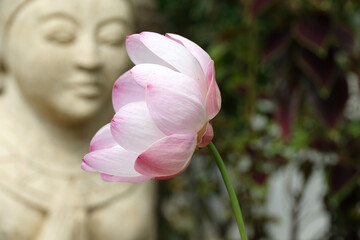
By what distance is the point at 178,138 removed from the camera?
388mm

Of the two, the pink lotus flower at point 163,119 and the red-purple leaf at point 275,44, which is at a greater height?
the pink lotus flower at point 163,119

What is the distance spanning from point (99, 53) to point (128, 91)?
1.14m

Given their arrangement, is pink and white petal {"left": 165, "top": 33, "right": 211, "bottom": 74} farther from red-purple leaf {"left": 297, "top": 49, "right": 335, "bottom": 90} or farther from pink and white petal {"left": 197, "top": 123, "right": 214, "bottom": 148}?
red-purple leaf {"left": 297, "top": 49, "right": 335, "bottom": 90}

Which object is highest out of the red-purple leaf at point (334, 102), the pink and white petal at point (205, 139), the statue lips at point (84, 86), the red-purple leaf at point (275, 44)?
the pink and white petal at point (205, 139)

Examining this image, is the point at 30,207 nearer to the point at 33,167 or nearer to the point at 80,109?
the point at 33,167

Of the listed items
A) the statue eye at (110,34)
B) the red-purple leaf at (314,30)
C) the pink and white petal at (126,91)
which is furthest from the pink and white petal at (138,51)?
the statue eye at (110,34)

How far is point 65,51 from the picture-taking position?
1547mm

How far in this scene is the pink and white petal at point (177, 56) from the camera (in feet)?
1.32

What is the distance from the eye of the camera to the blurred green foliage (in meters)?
1.54

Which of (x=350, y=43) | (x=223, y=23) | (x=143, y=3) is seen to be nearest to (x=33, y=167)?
(x=143, y=3)

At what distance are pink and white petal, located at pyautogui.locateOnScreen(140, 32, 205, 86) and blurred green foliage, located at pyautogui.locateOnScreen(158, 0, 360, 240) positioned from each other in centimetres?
108

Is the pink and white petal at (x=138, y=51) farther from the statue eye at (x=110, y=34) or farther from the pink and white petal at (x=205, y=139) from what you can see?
the statue eye at (x=110, y=34)

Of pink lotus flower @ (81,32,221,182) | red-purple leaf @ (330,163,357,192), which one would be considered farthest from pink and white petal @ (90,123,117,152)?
red-purple leaf @ (330,163,357,192)

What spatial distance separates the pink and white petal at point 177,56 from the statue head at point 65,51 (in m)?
1.14
